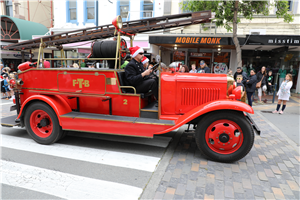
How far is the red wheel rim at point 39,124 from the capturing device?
460cm

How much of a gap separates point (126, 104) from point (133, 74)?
66 cm

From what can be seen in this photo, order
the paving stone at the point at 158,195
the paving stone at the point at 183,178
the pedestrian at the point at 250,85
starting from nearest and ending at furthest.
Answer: the paving stone at the point at 158,195 < the paving stone at the point at 183,178 < the pedestrian at the point at 250,85

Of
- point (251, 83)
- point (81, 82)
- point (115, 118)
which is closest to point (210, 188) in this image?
point (115, 118)

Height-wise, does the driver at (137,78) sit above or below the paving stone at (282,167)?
above

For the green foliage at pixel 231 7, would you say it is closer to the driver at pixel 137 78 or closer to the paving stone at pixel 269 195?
the driver at pixel 137 78

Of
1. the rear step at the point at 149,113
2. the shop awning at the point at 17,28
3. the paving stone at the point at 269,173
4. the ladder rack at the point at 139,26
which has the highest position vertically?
the shop awning at the point at 17,28

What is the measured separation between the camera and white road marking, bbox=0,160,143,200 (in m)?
2.81

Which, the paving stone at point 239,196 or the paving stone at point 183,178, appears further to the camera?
the paving stone at point 183,178

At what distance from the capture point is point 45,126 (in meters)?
4.62

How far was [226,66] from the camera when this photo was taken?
14.0m

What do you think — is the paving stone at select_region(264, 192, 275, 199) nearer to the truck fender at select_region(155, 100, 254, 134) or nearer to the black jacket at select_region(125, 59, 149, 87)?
the truck fender at select_region(155, 100, 254, 134)

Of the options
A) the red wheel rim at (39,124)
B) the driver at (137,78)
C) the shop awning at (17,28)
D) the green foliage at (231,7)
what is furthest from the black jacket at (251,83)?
the shop awning at (17,28)

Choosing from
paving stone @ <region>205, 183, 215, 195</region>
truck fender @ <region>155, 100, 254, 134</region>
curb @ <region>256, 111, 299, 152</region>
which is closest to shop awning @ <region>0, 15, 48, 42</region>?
truck fender @ <region>155, 100, 254, 134</region>

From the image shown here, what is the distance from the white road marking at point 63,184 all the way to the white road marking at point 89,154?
0.57 meters
